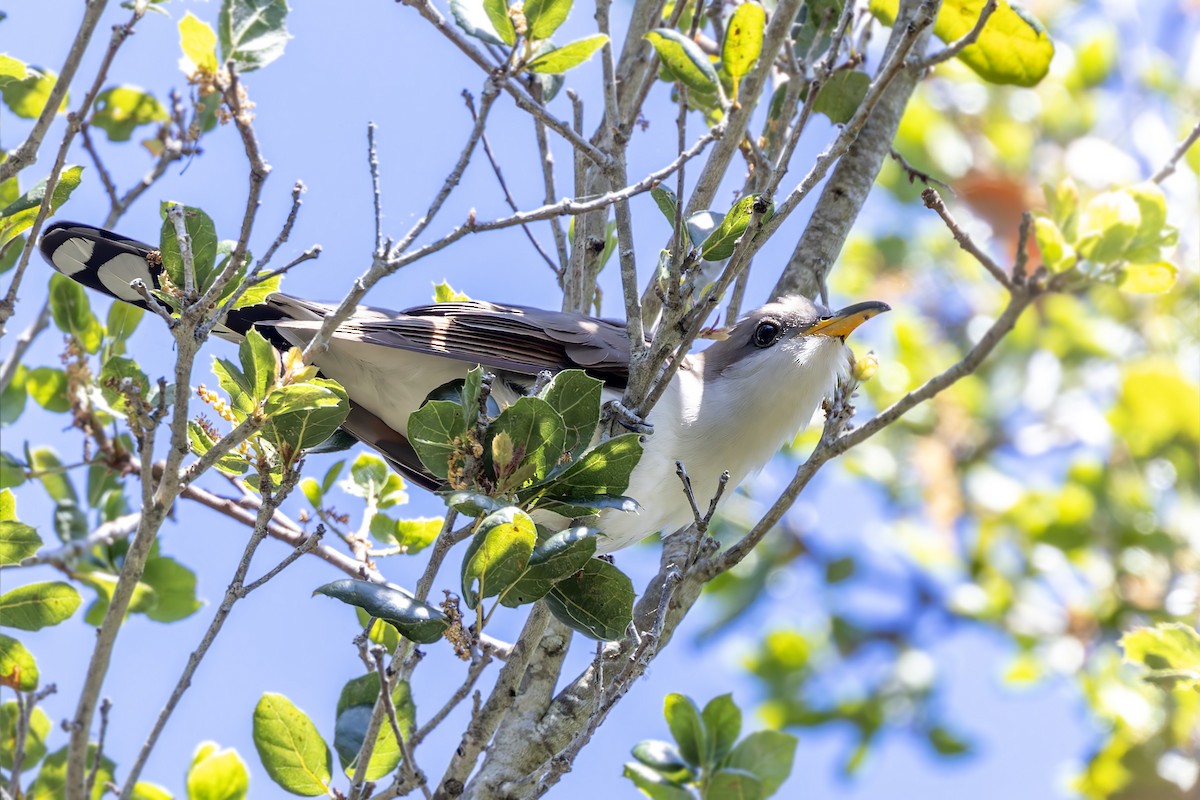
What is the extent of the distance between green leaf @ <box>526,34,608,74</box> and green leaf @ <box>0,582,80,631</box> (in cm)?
170

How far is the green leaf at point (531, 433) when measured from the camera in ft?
7.29

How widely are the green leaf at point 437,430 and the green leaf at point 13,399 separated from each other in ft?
6.74

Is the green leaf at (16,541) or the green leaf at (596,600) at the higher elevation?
the green leaf at (596,600)

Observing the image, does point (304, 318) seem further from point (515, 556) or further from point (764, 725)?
point (764, 725)

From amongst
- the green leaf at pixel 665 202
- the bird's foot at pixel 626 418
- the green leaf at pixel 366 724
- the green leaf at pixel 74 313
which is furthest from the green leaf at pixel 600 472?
the green leaf at pixel 74 313

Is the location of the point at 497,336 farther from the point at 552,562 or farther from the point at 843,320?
the point at 552,562

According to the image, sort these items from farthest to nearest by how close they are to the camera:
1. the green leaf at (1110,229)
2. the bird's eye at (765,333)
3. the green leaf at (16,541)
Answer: the bird's eye at (765,333), the green leaf at (1110,229), the green leaf at (16,541)

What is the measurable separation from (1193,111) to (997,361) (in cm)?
183

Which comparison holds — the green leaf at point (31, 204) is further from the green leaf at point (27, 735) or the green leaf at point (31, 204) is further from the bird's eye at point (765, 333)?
the bird's eye at point (765, 333)

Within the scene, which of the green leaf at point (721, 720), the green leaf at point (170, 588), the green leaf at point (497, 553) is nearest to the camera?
the green leaf at point (497, 553)

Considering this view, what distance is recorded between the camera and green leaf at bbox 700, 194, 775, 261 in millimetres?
2389

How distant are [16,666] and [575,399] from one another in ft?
5.35

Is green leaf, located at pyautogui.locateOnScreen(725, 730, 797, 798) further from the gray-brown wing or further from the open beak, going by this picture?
the open beak

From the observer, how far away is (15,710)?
3.17 m
